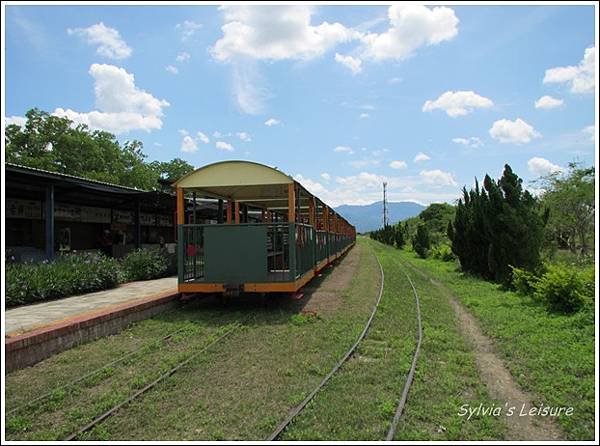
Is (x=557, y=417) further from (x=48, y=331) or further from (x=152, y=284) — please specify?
(x=152, y=284)

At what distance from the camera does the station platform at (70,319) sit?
577 cm

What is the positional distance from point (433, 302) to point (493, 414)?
679cm

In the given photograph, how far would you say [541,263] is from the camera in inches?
500

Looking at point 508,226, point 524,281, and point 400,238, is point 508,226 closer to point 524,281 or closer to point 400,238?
point 524,281

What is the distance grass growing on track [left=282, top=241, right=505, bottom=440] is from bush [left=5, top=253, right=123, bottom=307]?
255 inches

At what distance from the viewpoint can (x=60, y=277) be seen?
968cm

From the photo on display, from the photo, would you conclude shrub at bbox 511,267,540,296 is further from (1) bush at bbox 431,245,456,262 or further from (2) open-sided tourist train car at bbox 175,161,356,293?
(1) bush at bbox 431,245,456,262

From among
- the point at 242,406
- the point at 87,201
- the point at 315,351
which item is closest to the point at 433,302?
the point at 315,351

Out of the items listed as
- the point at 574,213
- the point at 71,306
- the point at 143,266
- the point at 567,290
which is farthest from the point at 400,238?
the point at 71,306

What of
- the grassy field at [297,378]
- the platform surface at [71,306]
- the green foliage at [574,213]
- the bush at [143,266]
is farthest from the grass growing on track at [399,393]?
the green foliage at [574,213]

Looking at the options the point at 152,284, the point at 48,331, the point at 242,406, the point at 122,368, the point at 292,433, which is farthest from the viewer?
the point at 152,284

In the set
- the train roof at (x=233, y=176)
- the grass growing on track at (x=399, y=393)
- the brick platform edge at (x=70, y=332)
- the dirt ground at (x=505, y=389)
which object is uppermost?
the train roof at (x=233, y=176)

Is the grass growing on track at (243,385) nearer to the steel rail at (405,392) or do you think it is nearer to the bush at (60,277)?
the steel rail at (405,392)

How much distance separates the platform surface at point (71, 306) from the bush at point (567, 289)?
7605 mm
